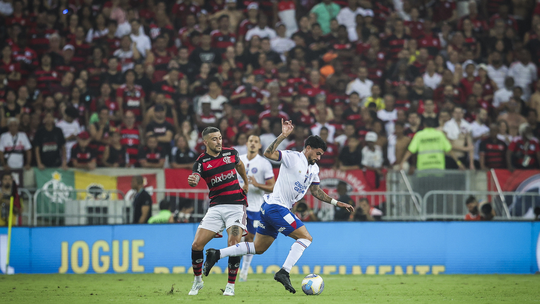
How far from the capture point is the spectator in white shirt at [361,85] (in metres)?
20.0

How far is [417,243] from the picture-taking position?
14.9 meters

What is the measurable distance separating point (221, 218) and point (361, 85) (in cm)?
1121

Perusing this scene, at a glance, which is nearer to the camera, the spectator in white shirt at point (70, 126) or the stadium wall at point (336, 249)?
the stadium wall at point (336, 249)

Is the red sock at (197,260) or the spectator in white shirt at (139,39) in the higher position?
the spectator in white shirt at (139,39)

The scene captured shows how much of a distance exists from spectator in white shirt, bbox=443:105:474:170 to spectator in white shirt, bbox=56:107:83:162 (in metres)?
10.0

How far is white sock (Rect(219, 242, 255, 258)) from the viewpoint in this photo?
376 inches

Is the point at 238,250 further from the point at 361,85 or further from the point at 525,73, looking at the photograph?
the point at 525,73

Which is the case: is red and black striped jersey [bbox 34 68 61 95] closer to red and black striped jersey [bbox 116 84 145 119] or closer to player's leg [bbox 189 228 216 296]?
red and black striped jersey [bbox 116 84 145 119]

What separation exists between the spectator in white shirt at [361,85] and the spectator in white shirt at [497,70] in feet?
13.6

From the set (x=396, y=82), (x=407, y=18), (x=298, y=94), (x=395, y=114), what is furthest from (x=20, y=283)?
(x=407, y=18)

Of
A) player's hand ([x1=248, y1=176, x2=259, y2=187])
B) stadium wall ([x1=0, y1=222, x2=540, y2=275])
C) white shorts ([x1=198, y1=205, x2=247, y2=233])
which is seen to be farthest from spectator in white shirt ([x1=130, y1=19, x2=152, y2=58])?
white shorts ([x1=198, y1=205, x2=247, y2=233])

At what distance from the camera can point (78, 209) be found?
15.4 meters

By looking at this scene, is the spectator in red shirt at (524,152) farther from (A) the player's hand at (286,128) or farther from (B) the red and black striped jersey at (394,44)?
(A) the player's hand at (286,128)

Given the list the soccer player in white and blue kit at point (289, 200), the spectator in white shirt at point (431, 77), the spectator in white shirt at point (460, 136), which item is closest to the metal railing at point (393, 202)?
the spectator in white shirt at point (460, 136)
